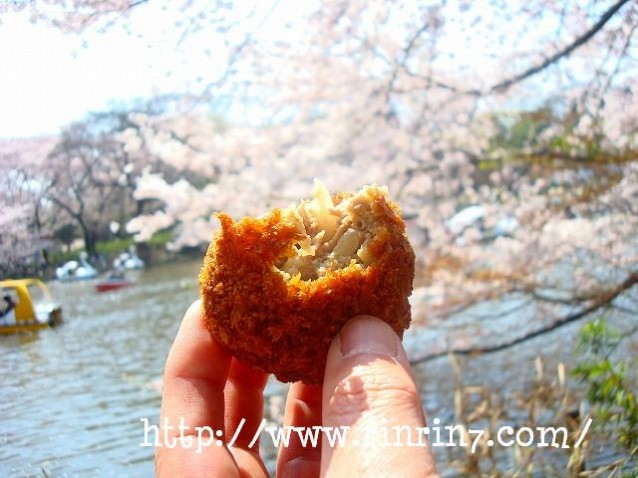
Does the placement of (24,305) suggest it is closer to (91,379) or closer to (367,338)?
(91,379)

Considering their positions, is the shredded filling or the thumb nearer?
the thumb

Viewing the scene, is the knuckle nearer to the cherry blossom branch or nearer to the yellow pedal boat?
the yellow pedal boat

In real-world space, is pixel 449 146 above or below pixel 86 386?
above

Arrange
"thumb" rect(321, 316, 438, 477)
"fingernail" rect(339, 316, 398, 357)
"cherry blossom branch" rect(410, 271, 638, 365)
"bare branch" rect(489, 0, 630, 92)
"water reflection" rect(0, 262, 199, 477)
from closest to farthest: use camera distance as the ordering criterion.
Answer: "thumb" rect(321, 316, 438, 477), "fingernail" rect(339, 316, 398, 357), "water reflection" rect(0, 262, 199, 477), "bare branch" rect(489, 0, 630, 92), "cherry blossom branch" rect(410, 271, 638, 365)

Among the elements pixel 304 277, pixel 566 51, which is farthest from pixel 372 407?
pixel 566 51

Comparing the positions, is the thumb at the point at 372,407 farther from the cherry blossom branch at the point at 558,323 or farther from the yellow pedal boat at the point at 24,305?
the cherry blossom branch at the point at 558,323

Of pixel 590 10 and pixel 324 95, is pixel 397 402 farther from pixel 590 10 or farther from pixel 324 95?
pixel 324 95

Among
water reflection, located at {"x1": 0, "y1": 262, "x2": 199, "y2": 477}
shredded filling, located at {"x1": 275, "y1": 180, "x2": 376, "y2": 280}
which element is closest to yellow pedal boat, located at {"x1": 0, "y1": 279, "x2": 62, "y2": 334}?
water reflection, located at {"x1": 0, "y1": 262, "x2": 199, "y2": 477}
